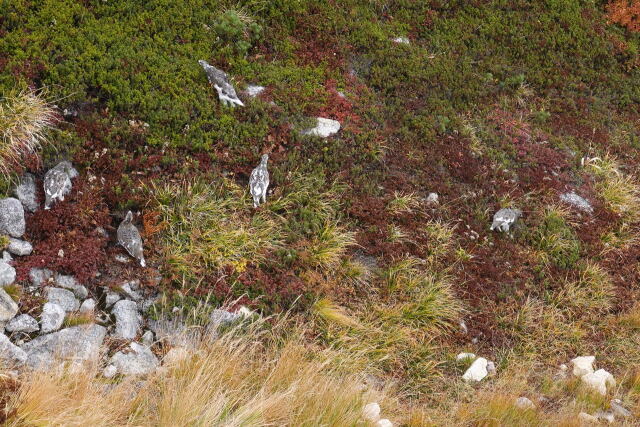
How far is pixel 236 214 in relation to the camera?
26.3ft

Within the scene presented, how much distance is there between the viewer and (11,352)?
5.47 metres

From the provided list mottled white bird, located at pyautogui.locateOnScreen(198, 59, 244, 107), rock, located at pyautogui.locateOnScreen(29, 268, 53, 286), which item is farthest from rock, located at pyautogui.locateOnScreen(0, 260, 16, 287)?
mottled white bird, located at pyautogui.locateOnScreen(198, 59, 244, 107)

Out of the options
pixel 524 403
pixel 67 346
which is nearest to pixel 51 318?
pixel 67 346

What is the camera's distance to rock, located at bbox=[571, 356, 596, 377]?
7.77 meters

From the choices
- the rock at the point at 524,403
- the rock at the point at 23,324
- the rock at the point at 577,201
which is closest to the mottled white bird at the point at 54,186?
the rock at the point at 23,324

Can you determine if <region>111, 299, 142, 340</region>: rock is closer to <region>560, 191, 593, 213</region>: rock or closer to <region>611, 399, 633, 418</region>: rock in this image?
<region>611, 399, 633, 418</region>: rock

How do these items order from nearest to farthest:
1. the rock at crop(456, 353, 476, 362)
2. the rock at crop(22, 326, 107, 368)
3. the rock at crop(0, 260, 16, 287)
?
the rock at crop(22, 326, 107, 368)
the rock at crop(0, 260, 16, 287)
the rock at crop(456, 353, 476, 362)

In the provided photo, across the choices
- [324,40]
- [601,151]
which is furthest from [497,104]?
[324,40]

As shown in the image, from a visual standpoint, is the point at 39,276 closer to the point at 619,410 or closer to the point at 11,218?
the point at 11,218

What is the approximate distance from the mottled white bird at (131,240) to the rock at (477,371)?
453 centimetres

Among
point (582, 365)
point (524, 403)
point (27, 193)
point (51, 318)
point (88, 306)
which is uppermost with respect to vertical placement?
point (27, 193)

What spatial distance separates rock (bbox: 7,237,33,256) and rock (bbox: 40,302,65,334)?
858 mm

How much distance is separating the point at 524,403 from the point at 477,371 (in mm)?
847

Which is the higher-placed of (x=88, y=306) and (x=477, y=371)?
(x=88, y=306)
